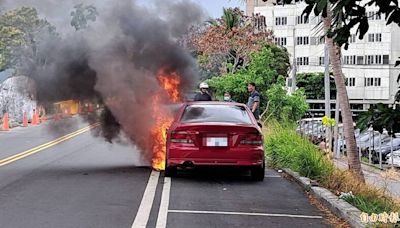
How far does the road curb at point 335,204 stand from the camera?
7.28 metres

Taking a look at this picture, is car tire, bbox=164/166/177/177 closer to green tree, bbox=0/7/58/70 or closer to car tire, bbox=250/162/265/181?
car tire, bbox=250/162/265/181

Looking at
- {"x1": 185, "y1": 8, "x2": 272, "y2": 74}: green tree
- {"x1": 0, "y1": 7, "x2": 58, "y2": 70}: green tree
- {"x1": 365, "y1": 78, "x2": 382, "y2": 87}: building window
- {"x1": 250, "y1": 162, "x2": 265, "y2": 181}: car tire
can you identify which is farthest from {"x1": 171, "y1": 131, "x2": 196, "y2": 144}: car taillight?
{"x1": 365, "y1": 78, "x2": 382, "y2": 87}: building window

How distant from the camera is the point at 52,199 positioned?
8.75 metres

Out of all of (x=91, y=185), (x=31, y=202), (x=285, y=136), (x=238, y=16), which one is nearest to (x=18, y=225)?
(x=31, y=202)

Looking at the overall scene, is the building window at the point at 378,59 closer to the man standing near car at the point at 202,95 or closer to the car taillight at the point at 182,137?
the man standing near car at the point at 202,95

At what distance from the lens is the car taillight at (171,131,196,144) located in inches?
416

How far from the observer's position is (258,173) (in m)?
11.0

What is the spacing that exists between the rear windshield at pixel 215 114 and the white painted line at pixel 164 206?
Result: 3.91ft

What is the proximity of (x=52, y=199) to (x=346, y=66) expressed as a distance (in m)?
55.3

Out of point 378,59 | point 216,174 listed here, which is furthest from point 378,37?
point 216,174

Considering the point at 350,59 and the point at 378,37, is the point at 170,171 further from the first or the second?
the point at 350,59

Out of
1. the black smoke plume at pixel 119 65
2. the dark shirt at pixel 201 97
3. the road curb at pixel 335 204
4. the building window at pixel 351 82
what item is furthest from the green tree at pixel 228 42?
the road curb at pixel 335 204

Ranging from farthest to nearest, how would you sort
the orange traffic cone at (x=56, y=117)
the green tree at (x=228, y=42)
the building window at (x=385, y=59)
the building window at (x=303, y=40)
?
the building window at (x=303, y=40), the building window at (x=385, y=59), the green tree at (x=228, y=42), the orange traffic cone at (x=56, y=117)

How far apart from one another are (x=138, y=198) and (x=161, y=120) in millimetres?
3908
